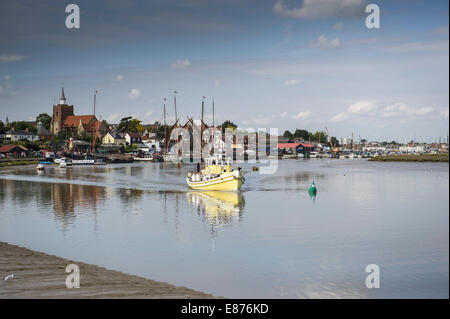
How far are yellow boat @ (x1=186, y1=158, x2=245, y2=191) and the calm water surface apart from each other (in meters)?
3.31

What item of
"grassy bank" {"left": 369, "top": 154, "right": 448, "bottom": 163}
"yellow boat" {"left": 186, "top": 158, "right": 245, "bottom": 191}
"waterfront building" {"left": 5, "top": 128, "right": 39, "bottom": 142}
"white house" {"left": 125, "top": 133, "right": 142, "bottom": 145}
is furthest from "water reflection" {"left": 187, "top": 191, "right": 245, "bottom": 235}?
"white house" {"left": 125, "top": 133, "right": 142, "bottom": 145}

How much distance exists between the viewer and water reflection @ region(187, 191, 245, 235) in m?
29.5

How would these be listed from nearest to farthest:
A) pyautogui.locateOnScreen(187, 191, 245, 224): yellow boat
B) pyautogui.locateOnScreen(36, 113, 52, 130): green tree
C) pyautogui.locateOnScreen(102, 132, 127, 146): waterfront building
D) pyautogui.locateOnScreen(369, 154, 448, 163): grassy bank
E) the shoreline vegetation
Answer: the shoreline vegetation, pyautogui.locateOnScreen(187, 191, 245, 224): yellow boat, pyautogui.locateOnScreen(369, 154, 448, 163): grassy bank, pyautogui.locateOnScreen(102, 132, 127, 146): waterfront building, pyautogui.locateOnScreen(36, 113, 52, 130): green tree

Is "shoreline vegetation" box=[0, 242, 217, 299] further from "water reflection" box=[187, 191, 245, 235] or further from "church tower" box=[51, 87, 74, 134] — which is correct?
"church tower" box=[51, 87, 74, 134]

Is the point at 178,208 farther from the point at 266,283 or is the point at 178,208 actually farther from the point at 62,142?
the point at 62,142

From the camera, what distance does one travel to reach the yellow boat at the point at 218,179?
45375mm

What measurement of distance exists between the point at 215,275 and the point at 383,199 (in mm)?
27026

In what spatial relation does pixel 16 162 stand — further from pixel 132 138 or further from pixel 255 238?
pixel 255 238

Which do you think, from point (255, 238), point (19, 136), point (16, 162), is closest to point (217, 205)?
point (255, 238)

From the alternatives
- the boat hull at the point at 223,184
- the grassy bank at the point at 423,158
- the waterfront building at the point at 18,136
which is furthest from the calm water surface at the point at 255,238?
the waterfront building at the point at 18,136

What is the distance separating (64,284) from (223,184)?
33.2 m

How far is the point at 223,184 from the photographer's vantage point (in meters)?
46.0
